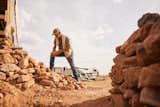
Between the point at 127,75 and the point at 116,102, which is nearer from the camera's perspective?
the point at 127,75

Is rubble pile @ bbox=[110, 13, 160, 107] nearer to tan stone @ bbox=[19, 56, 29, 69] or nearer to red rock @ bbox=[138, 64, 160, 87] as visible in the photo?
red rock @ bbox=[138, 64, 160, 87]

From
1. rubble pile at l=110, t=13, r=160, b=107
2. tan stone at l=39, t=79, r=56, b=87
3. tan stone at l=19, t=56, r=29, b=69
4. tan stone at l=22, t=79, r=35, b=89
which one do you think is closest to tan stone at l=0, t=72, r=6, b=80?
tan stone at l=22, t=79, r=35, b=89

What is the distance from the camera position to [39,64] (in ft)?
28.0

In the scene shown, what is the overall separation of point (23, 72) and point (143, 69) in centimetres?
481

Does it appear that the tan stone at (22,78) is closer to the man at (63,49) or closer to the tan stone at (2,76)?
the tan stone at (2,76)

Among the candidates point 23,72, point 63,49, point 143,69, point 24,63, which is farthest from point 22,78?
point 143,69

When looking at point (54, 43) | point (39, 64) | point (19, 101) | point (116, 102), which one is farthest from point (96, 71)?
point (116, 102)

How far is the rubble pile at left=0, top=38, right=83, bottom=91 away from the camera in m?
7.06

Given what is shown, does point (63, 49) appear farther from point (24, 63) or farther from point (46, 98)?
point (46, 98)

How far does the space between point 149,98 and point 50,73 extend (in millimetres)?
5535

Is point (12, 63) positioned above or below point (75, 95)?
above

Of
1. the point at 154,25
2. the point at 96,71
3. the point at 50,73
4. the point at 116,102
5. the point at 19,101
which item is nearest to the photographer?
the point at 154,25

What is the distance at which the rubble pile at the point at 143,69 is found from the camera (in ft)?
9.44

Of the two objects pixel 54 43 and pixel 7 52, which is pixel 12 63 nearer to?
pixel 7 52
